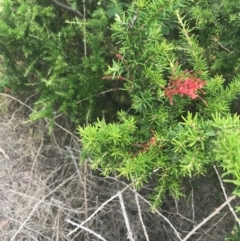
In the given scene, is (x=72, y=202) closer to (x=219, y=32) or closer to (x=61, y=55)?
(x=61, y=55)

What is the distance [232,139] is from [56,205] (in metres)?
1.05

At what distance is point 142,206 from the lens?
1679 mm

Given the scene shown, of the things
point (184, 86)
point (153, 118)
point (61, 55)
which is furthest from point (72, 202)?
point (184, 86)

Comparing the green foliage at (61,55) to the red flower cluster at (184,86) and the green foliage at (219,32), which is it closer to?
the green foliage at (219,32)

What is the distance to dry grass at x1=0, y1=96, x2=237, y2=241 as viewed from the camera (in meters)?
1.62

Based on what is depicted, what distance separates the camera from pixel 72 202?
1.76 m

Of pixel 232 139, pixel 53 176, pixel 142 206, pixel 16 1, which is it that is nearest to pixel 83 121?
pixel 53 176

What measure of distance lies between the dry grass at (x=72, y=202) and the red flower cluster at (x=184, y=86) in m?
0.55

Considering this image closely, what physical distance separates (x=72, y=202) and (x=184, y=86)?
0.91 meters

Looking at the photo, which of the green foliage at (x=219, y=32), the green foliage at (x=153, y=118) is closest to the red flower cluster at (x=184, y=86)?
the green foliage at (x=153, y=118)

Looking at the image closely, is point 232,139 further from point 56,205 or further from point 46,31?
point 46,31

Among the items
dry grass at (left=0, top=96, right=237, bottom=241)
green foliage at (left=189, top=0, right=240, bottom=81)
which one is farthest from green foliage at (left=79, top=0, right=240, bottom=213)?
dry grass at (left=0, top=96, right=237, bottom=241)

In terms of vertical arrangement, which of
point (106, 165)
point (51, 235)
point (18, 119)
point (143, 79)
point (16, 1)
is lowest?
point (51, 235)

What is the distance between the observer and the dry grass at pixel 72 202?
1616 millimetres
